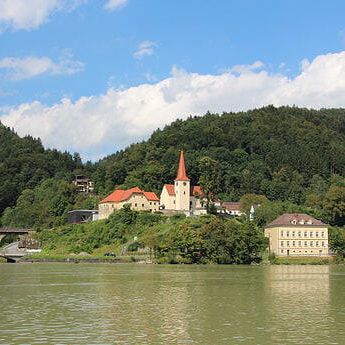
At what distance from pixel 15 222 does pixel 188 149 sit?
171ft

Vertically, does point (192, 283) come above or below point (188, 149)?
below

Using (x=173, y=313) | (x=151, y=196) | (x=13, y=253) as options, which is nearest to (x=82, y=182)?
(x=151, y=196)

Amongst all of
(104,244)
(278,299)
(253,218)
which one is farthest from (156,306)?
(253,218)

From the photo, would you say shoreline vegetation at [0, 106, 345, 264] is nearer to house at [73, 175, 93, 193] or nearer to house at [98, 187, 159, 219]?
house at [73, 175, 93, 193]

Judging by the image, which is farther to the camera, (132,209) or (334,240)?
(132,209)

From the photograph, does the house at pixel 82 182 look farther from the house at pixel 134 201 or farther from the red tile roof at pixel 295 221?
the red tile roof at pixel 295 221

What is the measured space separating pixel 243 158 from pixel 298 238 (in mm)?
67358

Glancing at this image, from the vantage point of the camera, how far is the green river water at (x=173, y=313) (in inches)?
890

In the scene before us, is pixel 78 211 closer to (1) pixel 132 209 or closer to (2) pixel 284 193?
(1) pixel 132 209

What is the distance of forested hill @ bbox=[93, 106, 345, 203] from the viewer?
144 meters

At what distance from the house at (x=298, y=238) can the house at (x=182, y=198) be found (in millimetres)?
22123

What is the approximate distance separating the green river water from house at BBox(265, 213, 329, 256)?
169 feet

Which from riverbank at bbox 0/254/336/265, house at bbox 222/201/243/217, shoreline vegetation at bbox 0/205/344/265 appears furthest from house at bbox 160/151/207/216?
riverbank at bbox 0/254/336/265

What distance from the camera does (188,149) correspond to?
163625 mm
